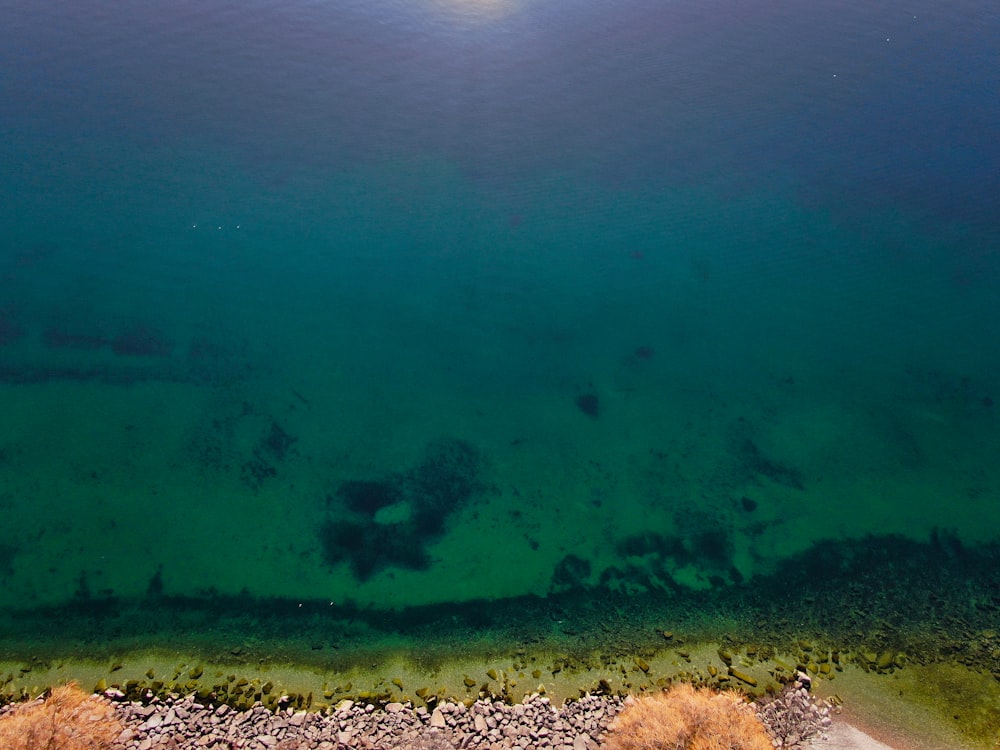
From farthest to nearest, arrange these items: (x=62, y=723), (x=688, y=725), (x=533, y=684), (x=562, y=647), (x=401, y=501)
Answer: (x=401, y=501) < (x=562, y=647) < (x=533, y=684) < (x=688, y=725) < (x=62, y=723)

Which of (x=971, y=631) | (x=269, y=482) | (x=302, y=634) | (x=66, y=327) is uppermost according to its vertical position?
(x=66, y=327)

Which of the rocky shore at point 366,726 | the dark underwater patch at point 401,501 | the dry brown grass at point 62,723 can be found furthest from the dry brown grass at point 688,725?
the dry brown grass at point 62,723

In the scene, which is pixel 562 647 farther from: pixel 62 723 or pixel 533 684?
pixel 62 723

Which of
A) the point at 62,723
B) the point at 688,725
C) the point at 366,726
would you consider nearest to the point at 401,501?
the point at 366,726

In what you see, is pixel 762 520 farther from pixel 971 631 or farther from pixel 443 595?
pixel 443 595

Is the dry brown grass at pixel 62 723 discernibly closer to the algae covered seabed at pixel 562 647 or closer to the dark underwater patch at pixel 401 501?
the algae covered seabed at pixel 562 647

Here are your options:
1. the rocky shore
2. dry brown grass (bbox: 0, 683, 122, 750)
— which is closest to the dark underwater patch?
the rocky shore

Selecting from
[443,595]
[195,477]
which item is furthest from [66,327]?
[443,595]
